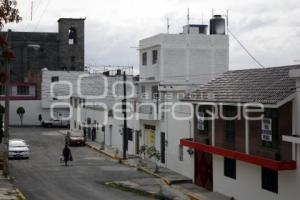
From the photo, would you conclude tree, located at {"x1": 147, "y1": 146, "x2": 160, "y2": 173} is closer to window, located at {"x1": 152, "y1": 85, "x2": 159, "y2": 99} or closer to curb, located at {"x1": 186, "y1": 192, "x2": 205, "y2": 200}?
window, located at {"x1": 152, "y1": 85, "x2": 159, "y2": 99}

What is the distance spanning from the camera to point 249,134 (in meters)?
24.3

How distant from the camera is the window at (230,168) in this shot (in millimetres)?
26078

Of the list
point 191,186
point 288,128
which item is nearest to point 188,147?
point 191,186

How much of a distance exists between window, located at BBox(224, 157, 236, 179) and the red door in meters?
1.82

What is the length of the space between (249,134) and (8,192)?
403 inches

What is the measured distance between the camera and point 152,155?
3491cm

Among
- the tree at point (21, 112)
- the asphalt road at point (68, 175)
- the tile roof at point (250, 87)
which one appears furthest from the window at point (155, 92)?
the tree at point (21, 112)

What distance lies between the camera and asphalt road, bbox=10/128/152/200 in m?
26.7

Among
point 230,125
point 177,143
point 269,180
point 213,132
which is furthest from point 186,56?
point 269,180

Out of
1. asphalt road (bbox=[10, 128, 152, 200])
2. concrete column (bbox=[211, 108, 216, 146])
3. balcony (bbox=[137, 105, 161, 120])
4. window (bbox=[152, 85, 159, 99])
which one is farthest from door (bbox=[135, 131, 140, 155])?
concrete column (bbox=[211, 108, 216, 146])

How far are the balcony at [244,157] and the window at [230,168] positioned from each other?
2.09 ft

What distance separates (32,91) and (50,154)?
3492 cm

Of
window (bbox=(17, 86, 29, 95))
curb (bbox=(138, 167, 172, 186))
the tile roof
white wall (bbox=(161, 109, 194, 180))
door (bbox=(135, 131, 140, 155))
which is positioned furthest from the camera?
window (bbox=(17, 86, 29, 95))

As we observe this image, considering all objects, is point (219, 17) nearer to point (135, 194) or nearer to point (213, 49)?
point (213, 49)
